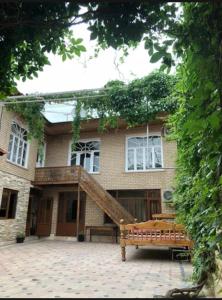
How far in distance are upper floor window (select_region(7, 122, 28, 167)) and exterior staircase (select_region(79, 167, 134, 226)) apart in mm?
3197

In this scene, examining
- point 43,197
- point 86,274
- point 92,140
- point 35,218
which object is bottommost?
point 86,274

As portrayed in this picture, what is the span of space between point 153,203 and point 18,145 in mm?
7792

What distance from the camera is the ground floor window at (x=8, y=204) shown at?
40.8 ft

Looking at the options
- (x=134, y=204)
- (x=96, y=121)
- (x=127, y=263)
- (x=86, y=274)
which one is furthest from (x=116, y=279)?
(x=96, y=121)

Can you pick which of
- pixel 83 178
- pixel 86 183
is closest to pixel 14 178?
pixel 83 178

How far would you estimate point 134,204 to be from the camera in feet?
47.4

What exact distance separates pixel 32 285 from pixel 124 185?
33.3 ft

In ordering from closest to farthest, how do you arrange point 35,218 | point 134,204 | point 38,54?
point 38,54, point 134,204, point 35,218

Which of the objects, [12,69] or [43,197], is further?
[43,197]

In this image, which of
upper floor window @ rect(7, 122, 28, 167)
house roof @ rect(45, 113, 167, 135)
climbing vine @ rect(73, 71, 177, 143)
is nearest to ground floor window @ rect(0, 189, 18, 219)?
upper floor window @ rect(7, 122, 28, 167)

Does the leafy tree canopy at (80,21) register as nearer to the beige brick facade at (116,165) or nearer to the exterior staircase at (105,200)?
the exterior staircase at (105,200)

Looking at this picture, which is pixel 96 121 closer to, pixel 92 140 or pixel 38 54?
pixel 92 140

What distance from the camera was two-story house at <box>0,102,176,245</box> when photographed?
517 inches

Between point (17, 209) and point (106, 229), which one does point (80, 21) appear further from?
point (106, 229)
